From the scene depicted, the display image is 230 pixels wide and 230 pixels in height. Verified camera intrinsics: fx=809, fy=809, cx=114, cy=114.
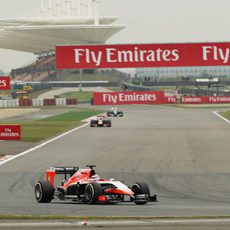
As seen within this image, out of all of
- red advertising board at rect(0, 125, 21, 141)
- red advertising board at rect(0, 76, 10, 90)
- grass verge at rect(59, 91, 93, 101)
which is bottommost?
red advertising board at rect(0, 125, 21, 141)

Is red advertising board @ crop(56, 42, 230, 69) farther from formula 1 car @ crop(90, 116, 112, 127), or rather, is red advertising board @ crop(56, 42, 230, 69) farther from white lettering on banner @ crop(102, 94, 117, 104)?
white lettering on banner @ crop(102, 94, 117, 104)

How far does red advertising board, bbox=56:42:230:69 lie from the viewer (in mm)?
40906

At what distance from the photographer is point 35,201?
78.5ft

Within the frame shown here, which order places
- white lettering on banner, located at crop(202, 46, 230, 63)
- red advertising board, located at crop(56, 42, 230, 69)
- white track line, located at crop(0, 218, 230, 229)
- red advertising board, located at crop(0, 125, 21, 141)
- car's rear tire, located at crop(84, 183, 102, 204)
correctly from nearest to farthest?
white track line, located at crop(0, 218, 230, 229) < car's rear tire, located at crop(84, 183, 102, 204) < red advertising board, located at crop(56, 42, 230, 69) < white lettering on banner, located at crop(202, 46, 230, 63) < red advertising board, located at crop(0, 125, 21, 141)

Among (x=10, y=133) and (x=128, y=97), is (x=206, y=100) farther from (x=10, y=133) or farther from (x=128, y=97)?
(x=10, y=133)

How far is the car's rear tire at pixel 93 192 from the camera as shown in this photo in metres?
22.0

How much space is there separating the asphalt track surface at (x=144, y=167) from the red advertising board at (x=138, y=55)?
15.6 feet

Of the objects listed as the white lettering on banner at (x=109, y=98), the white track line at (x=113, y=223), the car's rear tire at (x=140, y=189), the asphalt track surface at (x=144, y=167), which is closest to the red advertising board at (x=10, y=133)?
the asphalt track surface at (x=144, y=167)

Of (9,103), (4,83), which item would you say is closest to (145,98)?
(9,103)

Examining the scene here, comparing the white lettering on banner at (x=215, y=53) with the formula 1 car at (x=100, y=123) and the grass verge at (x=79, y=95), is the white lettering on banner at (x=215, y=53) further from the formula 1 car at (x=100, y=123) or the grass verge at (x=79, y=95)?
the grass verge at (x=79, y=95)

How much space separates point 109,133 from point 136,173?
29.4 meters

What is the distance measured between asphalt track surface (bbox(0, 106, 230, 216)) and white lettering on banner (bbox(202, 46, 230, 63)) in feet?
16.6

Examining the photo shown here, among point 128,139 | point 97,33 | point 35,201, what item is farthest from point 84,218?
point 97,33

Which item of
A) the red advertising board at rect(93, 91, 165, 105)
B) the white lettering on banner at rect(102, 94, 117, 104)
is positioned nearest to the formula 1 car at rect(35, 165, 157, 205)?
the red advertising board at rect(93, 91, 165, 105)
